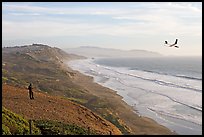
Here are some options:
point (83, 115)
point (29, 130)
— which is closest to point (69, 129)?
point (29, 130)

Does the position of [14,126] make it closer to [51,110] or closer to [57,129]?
[57,129]

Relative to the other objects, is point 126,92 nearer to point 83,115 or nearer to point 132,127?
point 132,127

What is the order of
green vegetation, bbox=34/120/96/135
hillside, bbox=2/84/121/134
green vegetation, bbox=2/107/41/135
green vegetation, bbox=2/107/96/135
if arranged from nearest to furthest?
green vegetation, bbox=2/107/41/135
green vegetation, bbox=2/107/96/135
green vegetation, bbox=34/120/96/135
hillside, bbox=2/84/121/134

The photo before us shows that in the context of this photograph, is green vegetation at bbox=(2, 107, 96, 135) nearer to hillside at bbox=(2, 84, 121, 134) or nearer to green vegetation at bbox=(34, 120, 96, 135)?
green vegetation at bbox=(34, 120, 96, 135)

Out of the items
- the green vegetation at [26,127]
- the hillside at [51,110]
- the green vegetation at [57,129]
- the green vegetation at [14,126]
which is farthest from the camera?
the hillside at [51,110]

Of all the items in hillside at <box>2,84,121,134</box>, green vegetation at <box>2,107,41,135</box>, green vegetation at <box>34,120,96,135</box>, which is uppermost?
green vegetation at <box>2,107,41,135</box>

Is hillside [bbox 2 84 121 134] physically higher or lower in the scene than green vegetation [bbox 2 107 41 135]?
lower

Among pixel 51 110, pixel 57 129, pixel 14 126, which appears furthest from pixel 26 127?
pixel 51 110

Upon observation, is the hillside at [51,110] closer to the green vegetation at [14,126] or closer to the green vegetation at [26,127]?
the green vegetation at [26,127]

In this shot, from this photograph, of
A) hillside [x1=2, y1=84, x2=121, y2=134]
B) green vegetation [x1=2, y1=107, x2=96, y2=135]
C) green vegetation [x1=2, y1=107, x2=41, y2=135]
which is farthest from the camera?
hillside [x1=2, y1=84, x2=121, y2=134]

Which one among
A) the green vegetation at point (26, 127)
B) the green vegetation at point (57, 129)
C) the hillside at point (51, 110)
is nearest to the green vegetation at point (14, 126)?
the green vegetation at point (26, 127)

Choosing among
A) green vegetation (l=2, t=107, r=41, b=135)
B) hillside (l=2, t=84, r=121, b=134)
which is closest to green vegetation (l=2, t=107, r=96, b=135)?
green vegetation (l=2, t=107, r=41, b=135)
